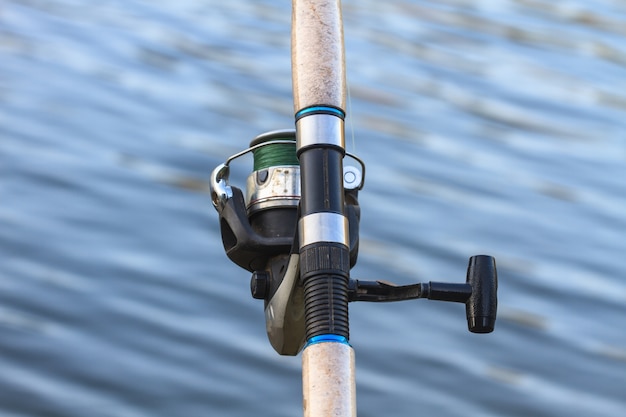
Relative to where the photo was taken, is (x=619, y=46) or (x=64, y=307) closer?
(x=64, y=307)

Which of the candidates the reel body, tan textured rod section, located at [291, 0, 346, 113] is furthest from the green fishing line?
tan textured rod section, located at [291, 0, 346, 113]

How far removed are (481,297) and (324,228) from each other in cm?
34

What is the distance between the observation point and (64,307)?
5781mm

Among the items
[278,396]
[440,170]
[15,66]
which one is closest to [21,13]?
[15,66]

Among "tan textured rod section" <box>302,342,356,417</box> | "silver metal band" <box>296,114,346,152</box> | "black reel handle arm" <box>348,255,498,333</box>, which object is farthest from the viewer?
"black reel handle arm" <box>348,255,498,333</box>

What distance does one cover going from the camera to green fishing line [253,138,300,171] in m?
2.12

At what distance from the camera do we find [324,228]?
1729mm

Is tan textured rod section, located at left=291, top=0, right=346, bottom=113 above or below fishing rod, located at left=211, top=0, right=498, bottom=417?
above

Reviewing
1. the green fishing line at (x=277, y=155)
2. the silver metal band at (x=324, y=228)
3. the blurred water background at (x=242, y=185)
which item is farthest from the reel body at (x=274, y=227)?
the blurred water background at (x=242, y=185)

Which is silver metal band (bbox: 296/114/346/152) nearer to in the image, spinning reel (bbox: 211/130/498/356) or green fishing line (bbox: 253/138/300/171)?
spinning reel (bbox: 211/130/498/356)

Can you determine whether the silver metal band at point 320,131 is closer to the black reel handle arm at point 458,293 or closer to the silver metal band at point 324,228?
the silver metal band at point 324,228

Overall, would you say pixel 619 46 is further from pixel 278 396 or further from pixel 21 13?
pixel 278 396

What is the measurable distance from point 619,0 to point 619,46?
71 cm

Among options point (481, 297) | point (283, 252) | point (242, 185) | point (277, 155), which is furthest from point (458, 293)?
point (242, 185)
